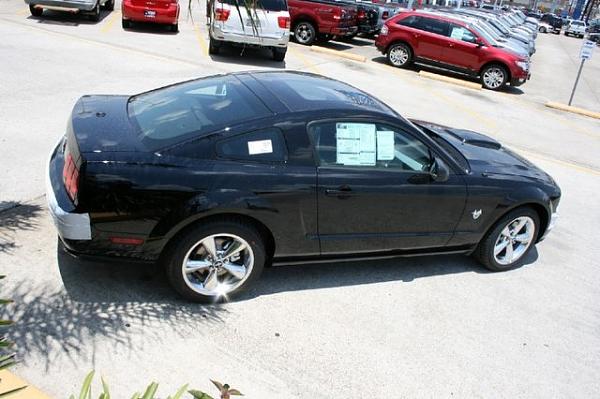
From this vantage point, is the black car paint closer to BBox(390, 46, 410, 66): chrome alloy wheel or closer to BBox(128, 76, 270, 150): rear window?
BBox(128, 76, 270, 150): rear window

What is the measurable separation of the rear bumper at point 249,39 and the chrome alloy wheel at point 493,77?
5.87 meters

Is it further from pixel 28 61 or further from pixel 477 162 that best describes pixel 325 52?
pixel 477 162

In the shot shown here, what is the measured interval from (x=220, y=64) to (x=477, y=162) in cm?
857

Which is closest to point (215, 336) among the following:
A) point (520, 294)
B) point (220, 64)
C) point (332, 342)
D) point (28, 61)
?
point (332, 342)

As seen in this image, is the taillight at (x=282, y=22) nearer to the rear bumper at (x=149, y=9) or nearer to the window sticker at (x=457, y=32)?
the rear bumper at (x=149, y=9)

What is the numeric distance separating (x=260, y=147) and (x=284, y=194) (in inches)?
14.9

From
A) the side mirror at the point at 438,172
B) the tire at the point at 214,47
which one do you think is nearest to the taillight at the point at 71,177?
the side mirror at the point at 438,172

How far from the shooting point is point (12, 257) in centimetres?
420

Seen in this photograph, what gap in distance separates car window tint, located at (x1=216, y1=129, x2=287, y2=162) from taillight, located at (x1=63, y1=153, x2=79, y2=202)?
94cm

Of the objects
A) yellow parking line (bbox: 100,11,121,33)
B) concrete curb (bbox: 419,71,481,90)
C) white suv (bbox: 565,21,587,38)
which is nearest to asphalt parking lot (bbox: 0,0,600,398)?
yellow parking line (bbox: 100,11,121,33)

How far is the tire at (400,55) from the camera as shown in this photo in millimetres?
16016

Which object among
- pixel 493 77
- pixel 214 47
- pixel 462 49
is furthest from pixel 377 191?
pixel 462 49

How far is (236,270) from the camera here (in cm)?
406

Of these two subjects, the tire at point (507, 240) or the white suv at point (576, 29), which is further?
the white suv at point (576, 29)
